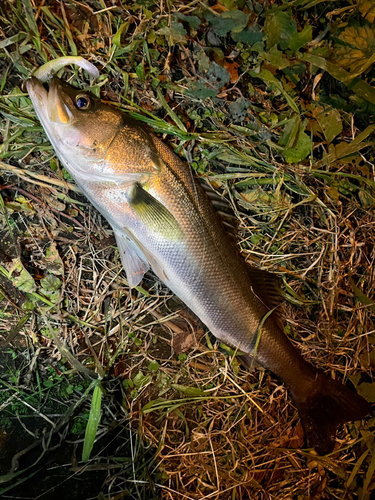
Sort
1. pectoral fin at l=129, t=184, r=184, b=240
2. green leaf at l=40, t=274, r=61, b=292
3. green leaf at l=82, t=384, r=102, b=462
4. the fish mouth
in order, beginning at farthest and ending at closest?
green leaf at l=40, t=274, r=61, b=292 < green leaf at l=82, t=384, r=102, b=462 < pectoral fin at l=129, t=184, r=184, b=240 < the fish mouth

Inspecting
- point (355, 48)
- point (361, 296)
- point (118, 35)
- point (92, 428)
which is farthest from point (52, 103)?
point (361, 296)

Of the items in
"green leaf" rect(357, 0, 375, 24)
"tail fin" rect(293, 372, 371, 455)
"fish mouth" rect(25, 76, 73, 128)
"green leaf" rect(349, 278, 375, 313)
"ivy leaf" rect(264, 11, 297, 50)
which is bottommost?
"tail fin" rect(293, 372, 371, 455)

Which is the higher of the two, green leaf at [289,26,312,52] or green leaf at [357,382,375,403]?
green leaf at [289,26,312,52]

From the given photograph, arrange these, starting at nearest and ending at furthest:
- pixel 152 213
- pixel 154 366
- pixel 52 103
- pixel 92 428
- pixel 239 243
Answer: pixel 52 103, pixel 152 213, pixel 92 428, pixel 154 366, pixel 239 243

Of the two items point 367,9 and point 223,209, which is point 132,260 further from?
point 367,9

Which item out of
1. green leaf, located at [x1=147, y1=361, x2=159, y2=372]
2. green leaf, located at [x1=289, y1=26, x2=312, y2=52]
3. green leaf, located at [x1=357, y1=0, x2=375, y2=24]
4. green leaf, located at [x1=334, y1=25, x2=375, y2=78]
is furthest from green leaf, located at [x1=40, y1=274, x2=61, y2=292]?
green leaf, located at [x1=357, y1=0, x2=375, y2=24]

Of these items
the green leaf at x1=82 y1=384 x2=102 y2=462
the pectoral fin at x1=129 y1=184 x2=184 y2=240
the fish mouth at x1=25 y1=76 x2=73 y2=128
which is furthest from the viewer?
the green leaf at x1=82 y1=384 x2=102 y2=462

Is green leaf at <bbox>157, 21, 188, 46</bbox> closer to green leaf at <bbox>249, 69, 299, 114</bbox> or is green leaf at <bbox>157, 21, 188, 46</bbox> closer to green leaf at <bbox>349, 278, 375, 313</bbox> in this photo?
green leaf at <bbox>249, 69, 299, 114</bbox>
